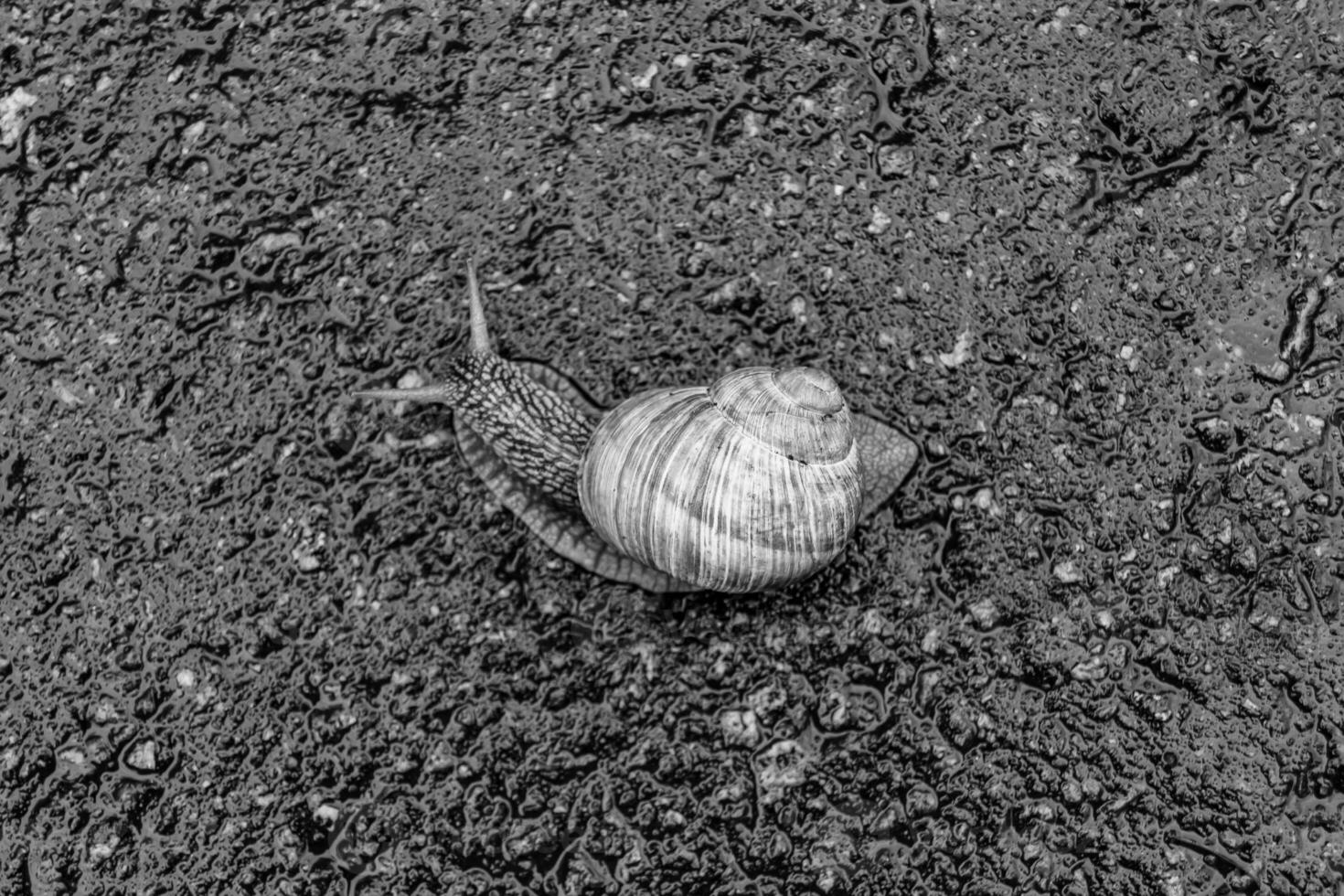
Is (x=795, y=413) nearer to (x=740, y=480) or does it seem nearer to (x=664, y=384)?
(x=740, y=480)

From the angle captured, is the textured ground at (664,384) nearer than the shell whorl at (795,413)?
No

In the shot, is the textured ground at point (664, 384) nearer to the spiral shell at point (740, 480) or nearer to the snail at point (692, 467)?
the snail at point (692, 467)

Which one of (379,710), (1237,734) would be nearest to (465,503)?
(379,710)

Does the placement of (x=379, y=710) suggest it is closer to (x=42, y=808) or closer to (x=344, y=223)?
(x=42, y=808)

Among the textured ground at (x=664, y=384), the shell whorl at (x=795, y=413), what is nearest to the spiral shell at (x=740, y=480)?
the shell whorl at (x=795, y=413)

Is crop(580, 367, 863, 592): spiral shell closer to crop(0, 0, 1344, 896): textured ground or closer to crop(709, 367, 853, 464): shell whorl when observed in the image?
crop(709, 367, 853, 464): shell whorl

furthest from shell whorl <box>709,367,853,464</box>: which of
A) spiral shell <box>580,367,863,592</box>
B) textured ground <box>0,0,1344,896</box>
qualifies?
textured ground <box>0,0,1344,896</box>

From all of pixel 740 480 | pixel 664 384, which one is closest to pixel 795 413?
pixel 740 480
